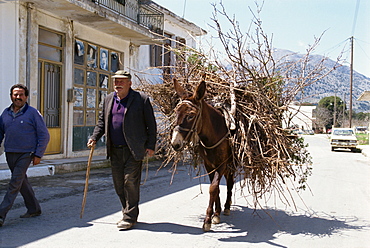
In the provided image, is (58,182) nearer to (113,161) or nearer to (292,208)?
(113,161)

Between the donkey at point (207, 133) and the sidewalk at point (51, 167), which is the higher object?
the donkey at point (207, 133)

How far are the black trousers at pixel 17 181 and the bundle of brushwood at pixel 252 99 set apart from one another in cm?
227

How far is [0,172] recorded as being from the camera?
390 inches

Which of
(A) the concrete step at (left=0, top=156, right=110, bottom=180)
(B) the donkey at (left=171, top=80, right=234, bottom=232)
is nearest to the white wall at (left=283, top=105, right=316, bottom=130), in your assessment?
(B) the donkey at (left=171, top=80, right=234, bottom=232)

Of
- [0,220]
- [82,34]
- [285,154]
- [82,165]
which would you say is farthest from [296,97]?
[82,34]

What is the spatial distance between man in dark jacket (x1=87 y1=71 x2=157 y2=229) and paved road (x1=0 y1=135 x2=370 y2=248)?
1.57 ft

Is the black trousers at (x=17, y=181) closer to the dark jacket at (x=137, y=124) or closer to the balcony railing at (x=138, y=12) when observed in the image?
the dark jacket at (x=137, y=124)

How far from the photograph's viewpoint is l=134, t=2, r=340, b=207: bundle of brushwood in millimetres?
5703

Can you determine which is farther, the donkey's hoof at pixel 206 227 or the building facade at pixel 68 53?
the building facade at pixel 68 53

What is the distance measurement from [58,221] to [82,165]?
697 cm

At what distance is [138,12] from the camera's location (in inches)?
711

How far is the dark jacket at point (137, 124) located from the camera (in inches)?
222

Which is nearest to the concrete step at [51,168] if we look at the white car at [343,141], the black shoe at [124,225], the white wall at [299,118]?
the black shoe at [124,225]

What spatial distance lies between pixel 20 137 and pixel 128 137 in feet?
5.46
